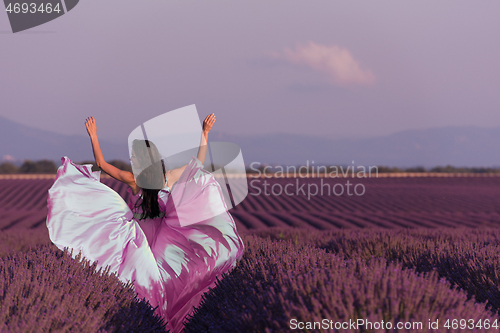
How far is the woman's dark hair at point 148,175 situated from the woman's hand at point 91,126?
1.29ft

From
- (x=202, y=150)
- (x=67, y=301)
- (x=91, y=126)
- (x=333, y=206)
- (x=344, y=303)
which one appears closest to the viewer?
(x=344, y=303)

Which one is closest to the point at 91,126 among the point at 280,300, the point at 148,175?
the point at 148,175

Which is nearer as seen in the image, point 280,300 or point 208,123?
point 280,300

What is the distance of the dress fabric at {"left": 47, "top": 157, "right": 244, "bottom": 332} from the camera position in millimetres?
3197

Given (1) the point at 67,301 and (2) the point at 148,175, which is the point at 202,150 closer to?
(2) the point at 148,175

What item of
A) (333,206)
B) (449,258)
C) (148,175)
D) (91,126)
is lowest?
(333,206)

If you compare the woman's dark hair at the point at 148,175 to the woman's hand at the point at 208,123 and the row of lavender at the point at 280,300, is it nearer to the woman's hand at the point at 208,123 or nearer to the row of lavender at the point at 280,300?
the woman's hand at the point at 208,123

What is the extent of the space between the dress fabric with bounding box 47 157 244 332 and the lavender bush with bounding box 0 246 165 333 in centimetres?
25

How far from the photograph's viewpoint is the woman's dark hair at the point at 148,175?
3.65 m

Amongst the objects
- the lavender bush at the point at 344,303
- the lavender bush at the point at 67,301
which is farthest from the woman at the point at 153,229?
the lavender bush at the point at 344,303

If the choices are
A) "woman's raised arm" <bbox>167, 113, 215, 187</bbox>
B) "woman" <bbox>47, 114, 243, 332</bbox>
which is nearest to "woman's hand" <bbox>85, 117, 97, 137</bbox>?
"woman" <bbox>47, 114, 243, 332</bbox>

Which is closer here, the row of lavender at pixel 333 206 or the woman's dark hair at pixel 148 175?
the woman's dark hair at pixel 148 175

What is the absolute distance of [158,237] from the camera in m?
3.56

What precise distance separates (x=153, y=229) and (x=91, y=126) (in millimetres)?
1204
